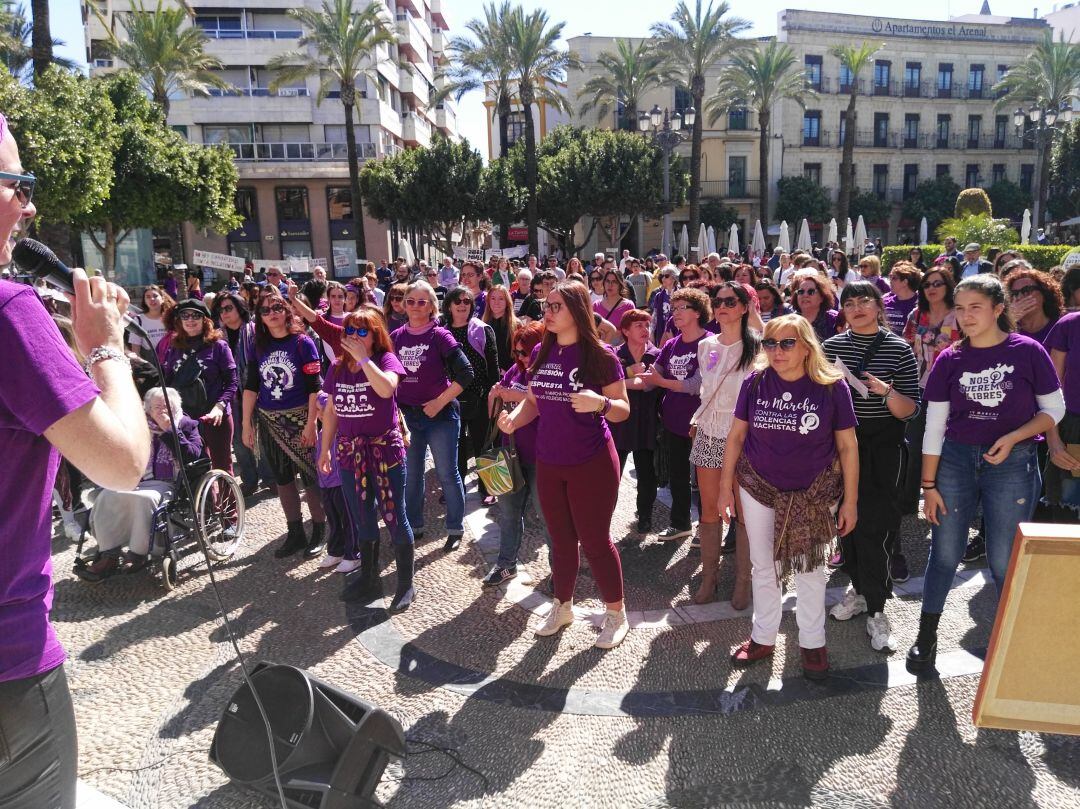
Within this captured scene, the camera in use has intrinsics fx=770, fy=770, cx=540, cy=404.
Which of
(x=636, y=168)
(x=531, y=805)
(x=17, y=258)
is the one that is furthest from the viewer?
(x=636, y=168)

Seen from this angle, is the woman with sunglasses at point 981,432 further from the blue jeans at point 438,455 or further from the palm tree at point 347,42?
the palm tree at point 347,42

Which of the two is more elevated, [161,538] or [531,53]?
[531,53]

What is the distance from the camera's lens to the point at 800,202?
4531 cm

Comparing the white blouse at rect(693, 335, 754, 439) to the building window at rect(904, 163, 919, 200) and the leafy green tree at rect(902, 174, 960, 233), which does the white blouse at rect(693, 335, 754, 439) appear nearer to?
the leafy green tree at rect(902, 174, 960, 233)

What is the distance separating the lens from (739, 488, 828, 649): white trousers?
12.5ft

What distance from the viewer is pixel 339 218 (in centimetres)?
Result: 3938

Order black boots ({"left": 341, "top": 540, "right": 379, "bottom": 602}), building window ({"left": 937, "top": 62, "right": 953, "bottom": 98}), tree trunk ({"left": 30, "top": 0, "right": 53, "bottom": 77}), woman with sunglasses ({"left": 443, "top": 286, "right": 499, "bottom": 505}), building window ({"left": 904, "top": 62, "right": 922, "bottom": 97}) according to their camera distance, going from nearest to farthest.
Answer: black boots ({"left": 341, "top": 540, "right": 379, "bottom": 602}) → woman with sunglasses ({"left": 443, "top": 286, "right": 499, "bottom": 505}) → tree trunk ({"left": 30, "top": 0, "right": 53, "bottom": 77}) → building window ({"left": 904, "top": 62, "right": 922, "bottom": 97}) → building window ({"left": 937, "top": 62, "right": 953, "bottom": 98})

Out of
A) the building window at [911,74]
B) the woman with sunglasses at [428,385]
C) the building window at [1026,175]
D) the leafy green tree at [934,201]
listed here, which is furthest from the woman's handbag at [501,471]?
the building window at [1026,175]

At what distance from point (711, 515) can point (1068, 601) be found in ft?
7.64

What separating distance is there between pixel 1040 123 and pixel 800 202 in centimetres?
1715

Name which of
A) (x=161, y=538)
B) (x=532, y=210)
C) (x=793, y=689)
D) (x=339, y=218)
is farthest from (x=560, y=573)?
(x=339, y=218)

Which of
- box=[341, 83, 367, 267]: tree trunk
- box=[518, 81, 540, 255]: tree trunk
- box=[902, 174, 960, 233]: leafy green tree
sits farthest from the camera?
box=[902, 174, 960, 233]: leafy green tree

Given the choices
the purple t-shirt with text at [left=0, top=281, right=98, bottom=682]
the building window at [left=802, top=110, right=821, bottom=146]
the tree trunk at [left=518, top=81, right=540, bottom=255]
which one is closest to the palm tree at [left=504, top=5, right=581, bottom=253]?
the tree trunk at [left=518, top=81, right=540, bottom=255]

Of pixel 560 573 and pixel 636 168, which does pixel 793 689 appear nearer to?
pixel 560 573
